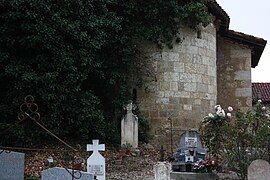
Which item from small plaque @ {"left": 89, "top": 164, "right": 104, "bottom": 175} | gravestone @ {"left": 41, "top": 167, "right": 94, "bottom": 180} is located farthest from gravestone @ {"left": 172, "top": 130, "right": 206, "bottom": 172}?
gravestone @ {"left": 41, "top": 167, "right": 94, "bottom": 180}

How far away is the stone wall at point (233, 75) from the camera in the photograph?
19.0 m

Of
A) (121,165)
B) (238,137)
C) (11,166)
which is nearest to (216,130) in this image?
(238,137)

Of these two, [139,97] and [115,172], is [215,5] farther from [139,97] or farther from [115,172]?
[115,172]

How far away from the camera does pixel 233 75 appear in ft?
62.9

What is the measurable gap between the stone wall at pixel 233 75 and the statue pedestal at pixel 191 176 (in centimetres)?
823

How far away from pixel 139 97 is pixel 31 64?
13.4 ft

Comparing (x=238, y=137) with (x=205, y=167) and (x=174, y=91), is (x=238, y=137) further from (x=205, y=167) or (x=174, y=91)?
(x=174, y=91)

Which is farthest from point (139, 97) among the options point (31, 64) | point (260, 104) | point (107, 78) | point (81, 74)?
point (260, 104)

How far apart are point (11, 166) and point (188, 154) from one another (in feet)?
17.7

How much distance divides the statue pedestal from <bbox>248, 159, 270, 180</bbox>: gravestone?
2.54 metres

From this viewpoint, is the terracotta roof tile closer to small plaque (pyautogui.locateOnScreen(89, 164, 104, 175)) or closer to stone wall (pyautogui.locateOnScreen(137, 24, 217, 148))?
stone wall (pyautogui.locateOnScreen(137, 24, 217, 148))

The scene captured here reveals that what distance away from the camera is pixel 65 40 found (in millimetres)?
13883

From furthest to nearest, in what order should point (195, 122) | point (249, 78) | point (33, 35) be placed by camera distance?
point (249, 78)
point (195, 122)
point (33, 35)

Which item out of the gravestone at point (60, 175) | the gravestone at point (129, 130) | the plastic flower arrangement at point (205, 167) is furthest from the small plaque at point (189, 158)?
→ the gravestone at point (60, 175)
